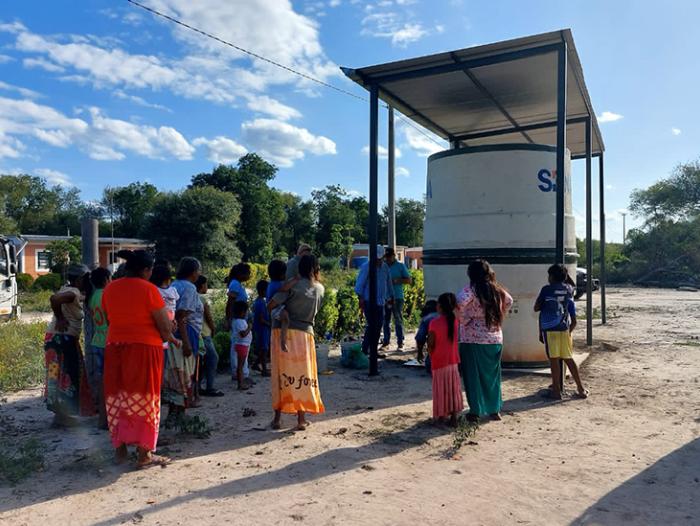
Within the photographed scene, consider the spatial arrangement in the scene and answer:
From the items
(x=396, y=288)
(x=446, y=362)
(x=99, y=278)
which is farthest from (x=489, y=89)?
(x=99, y=278)

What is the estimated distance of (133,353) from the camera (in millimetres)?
3992

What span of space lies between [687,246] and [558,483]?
37.8m

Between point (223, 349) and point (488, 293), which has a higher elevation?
point (488, 293)

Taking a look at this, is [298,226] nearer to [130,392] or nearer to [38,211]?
[38,211]

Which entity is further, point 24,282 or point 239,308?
point 24,282

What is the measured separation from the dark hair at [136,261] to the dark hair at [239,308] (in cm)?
262

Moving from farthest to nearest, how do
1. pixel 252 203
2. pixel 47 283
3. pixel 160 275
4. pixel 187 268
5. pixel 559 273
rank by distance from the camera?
pixel 252 203, pixel 47 283, pixel 559 273, pixel 187 268, pixel 160 275

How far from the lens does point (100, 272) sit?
505 centimetres

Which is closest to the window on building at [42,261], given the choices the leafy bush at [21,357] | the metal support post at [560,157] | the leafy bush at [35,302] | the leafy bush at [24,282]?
the leafy bush at [24,282]

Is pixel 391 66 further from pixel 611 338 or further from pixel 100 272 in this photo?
pixel 611 338

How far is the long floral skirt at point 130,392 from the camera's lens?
3.99 meters

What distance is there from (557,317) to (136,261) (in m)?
4.14

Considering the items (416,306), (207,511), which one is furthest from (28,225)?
(207,511)

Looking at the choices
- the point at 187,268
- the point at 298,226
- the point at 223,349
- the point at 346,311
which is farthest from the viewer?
the point at 298,226
